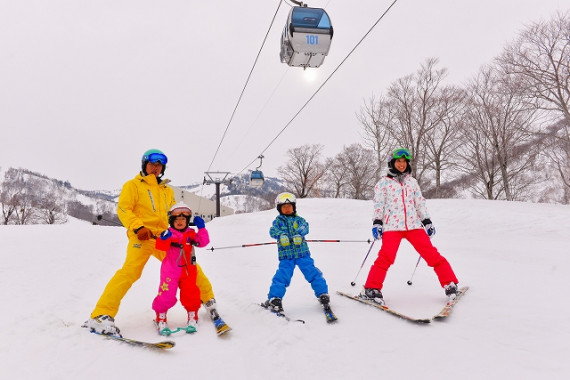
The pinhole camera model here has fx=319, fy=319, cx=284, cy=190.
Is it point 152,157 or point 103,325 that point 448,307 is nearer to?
point 103,325

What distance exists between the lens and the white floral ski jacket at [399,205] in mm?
4312

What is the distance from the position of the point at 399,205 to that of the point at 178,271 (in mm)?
2967

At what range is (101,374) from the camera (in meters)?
2.43

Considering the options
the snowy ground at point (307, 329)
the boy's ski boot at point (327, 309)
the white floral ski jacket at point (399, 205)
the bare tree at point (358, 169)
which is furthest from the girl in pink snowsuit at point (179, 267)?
the bare tree at point (358, 169)

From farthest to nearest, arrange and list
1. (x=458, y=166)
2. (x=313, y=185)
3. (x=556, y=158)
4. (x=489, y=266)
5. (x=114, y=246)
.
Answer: (x=313, y=185) → (x=458, y=166) → (x=556, y=158) → (x=114, y=246) → (x=489, y=266)

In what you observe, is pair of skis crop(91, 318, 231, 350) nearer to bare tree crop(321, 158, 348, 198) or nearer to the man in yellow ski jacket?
the man in yellow ski jacket

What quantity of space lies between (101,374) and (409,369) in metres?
2.40

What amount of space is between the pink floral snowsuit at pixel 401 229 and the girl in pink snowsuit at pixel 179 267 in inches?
89.4

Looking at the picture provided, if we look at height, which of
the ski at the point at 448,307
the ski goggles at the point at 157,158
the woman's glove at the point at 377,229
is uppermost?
the ski goggles at the point at 157,158

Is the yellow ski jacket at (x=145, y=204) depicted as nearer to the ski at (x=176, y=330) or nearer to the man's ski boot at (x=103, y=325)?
the man's ski boot at (x=103, y=325)

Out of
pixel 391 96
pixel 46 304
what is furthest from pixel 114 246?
pixel 391 96

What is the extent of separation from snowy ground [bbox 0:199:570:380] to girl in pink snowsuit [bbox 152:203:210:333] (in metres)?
0.27

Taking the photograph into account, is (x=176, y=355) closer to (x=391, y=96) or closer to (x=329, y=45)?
(x=329, y=45)

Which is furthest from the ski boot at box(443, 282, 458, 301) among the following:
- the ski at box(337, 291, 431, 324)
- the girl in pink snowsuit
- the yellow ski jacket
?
the yellow ski jacket
